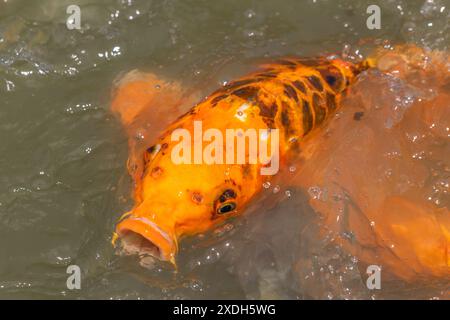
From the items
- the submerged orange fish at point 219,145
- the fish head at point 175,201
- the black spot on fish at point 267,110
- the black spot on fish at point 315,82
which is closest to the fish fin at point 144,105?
the submerged orange fish at point 219,145

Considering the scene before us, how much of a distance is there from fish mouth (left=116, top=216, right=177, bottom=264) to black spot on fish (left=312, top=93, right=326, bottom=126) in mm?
1346

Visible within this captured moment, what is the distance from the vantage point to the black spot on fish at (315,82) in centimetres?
395

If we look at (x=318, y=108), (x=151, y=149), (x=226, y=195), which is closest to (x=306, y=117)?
(x=318, y=108)

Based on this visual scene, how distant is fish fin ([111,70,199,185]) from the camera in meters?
4.02

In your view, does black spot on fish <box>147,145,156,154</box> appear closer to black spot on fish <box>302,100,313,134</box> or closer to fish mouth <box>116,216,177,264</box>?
fish mouth <box>116,216,177,264</box>

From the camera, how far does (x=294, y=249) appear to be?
3.91 meters

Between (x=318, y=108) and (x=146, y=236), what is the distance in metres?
1.50

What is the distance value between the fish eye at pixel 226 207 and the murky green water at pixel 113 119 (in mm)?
341

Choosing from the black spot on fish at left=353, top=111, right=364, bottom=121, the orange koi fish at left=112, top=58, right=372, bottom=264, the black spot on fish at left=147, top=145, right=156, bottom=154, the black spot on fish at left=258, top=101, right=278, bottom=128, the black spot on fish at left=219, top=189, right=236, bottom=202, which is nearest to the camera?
the orange koi fish at left=112, top=58, right=372, bottom=264

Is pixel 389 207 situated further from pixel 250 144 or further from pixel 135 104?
pixel 135 104

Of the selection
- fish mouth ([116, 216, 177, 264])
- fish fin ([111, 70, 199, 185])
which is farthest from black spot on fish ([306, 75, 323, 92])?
fish mouth ([116, 216, 177, 264])

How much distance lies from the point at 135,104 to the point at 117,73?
0.47 meters
